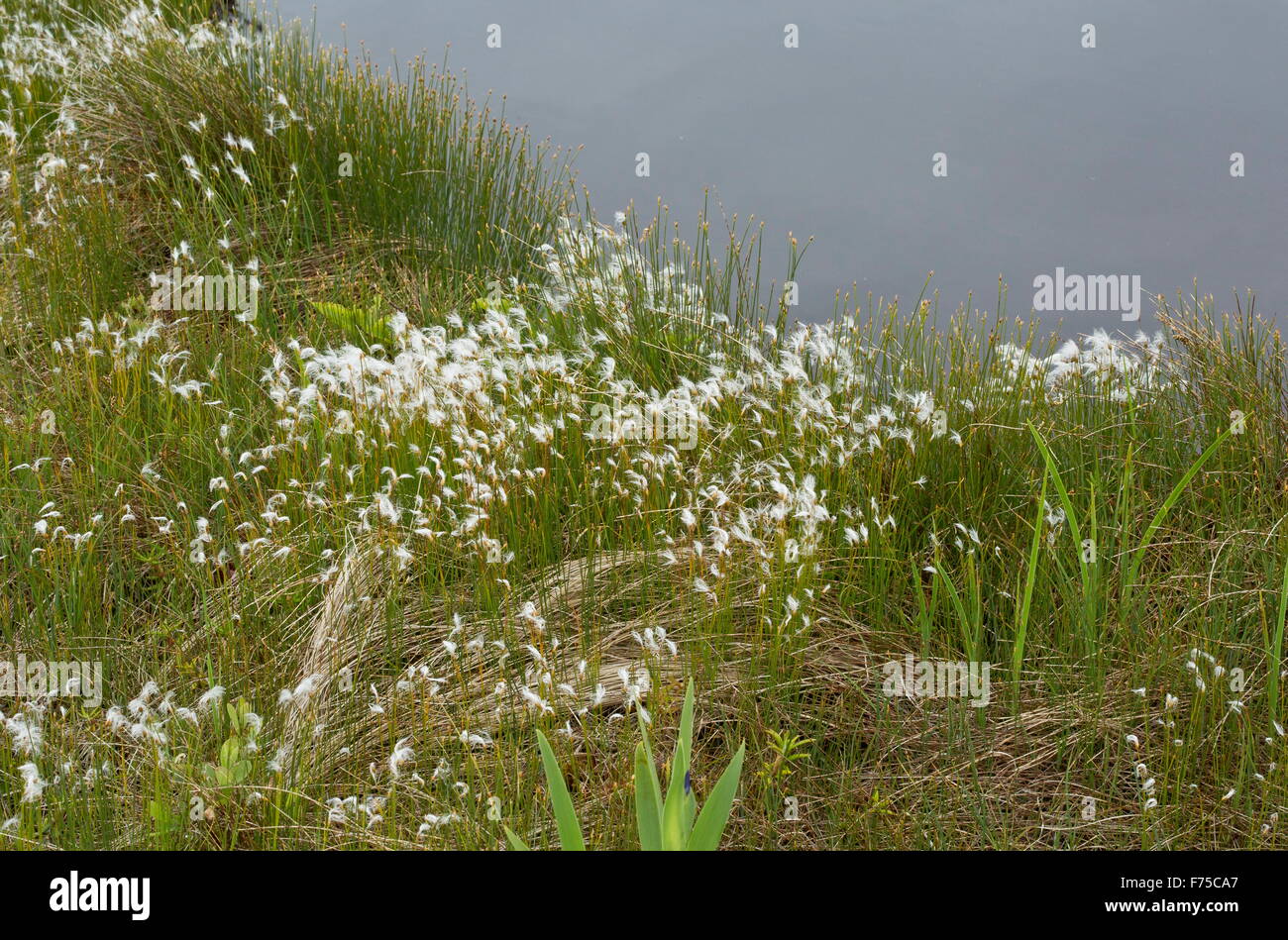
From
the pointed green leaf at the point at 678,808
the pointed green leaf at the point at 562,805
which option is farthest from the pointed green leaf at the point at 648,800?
the pointed green leaf at the point at 562,805

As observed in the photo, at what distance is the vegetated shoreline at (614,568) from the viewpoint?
268 centimetres

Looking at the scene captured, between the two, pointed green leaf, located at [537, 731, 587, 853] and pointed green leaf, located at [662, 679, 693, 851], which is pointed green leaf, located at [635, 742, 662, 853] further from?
pointed green leaf, located at [537, 731, 587, 853]

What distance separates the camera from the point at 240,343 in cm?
507

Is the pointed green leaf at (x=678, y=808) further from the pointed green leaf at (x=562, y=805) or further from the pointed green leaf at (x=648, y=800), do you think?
the pointed green leaf at (x=562, y=805)

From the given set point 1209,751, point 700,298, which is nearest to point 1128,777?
point 1209,751

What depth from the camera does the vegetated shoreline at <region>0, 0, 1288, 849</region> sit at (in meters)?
2.68

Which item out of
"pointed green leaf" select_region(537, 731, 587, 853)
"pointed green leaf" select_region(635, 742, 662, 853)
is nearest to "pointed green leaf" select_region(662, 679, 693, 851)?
"pointed green leaf" select_region(635, 742, 662, 853)

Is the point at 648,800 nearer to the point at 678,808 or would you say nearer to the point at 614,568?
the point at 678,808

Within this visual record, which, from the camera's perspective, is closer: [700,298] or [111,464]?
[111,464]

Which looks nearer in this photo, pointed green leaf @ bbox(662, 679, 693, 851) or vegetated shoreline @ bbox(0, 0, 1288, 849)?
pointed green leaf @ bbox(662, 679, 693, 851)

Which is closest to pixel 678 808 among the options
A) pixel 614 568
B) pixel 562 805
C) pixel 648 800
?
pixel 648 800
